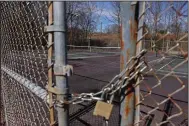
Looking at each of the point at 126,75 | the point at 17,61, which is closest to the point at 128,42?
the point at 126,75

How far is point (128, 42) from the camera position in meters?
0.78

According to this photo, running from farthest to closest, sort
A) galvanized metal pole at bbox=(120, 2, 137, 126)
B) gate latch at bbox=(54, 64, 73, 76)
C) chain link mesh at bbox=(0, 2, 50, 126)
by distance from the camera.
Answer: chain link mesh at bbox=(0, 2, 50, 126) → gate latch at bbox=(54, 64, 73, 76) → galvanized metal pole at bbox=(120, 2, 137, 126)

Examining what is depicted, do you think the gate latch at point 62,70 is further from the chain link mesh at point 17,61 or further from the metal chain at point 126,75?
the chain link mesh at point 17,61

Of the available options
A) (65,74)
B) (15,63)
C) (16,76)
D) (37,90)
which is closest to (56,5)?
(65,74)

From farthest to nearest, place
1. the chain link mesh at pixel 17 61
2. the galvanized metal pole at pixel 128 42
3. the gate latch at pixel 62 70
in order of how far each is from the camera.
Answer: the chain link mesh at pixel 17 61
the gate latch at pixel 62 70
the galvanized metal pole at pixel 128 42

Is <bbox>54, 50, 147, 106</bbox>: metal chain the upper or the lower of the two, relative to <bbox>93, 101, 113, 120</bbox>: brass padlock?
upper

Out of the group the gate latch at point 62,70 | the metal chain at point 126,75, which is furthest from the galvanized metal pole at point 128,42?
the gate latch at point 62,70

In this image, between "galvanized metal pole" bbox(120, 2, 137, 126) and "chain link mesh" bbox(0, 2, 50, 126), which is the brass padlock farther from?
"chain link mesh" bbox(0, 2, 50, 126)

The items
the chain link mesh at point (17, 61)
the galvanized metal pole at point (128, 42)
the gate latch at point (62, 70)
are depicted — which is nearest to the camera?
the galvanized metal pole at point (128, 42)

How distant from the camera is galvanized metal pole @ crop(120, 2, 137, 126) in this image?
762 millimetres

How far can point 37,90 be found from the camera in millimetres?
1290

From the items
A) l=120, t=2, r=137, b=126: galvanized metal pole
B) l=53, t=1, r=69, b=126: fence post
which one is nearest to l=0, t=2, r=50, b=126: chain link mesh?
l=53, t=1, r=69, b=126: fence post

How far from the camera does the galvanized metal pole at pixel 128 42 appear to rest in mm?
762

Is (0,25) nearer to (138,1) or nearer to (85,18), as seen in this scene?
(138,1)
